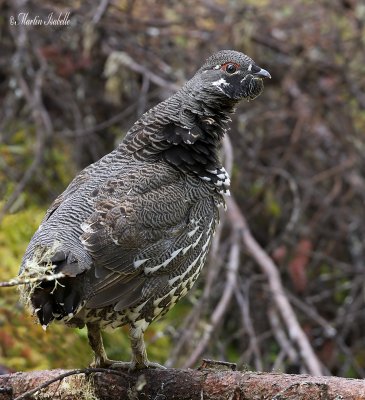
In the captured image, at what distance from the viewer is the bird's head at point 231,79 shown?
181 inches

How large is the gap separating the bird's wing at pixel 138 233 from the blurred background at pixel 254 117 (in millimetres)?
3059

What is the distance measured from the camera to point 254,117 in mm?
8383

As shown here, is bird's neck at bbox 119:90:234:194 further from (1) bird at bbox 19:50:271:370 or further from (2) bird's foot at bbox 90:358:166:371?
(2) bird's foot at bbox 90:358:166:371

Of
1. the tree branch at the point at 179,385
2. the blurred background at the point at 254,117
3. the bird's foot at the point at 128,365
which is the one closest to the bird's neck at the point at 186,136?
the bird's foot at the point at 128,365

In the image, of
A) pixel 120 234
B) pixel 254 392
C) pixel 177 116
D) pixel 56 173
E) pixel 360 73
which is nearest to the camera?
pixel 254 392

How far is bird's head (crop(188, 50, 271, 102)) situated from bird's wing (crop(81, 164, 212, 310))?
62cm

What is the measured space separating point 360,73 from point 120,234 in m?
5.48

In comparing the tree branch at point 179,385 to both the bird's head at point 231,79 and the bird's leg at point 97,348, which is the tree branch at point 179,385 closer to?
the bird's leg at point 97,348

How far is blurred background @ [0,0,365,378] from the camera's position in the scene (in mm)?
7680

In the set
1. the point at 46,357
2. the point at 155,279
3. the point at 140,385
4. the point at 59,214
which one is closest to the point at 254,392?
the point at 140,385

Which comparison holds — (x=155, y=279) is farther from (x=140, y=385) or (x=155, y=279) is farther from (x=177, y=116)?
(x=177, y=116)

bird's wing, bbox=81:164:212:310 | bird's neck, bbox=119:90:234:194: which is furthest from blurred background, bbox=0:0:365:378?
bird's wing, bbox=81:164:212:310

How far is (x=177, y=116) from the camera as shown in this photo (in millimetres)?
4562

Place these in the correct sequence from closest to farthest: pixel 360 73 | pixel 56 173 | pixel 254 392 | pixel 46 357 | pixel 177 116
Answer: pixel 254 392
pixel 177 116
pixel 46 357
pixel 56 173
pixel 360 73
